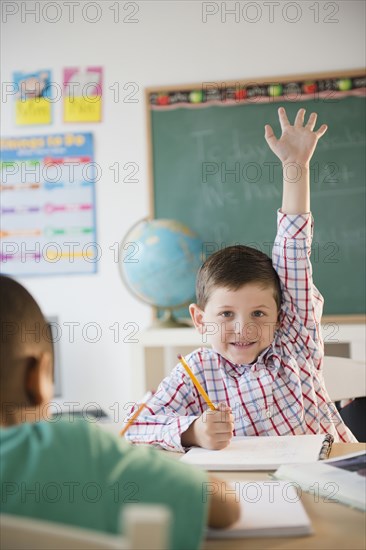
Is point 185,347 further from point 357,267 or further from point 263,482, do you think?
point 263,482

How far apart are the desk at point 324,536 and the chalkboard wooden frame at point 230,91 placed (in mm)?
2424

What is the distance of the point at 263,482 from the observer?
0.97m

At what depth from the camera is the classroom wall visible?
133 inches

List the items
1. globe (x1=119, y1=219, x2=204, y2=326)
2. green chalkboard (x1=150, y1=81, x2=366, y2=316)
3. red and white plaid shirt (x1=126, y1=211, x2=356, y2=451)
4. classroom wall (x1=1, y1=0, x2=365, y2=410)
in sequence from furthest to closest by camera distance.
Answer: classroom wall (x1=1, y1=0, x2=365, y2=410) → green chalkboard (x1=150, y1=81, x2=366, y2=316) → globe (x1=119, y1=219, x2=204, y2=326) → red and white plaid shirt (x1=126, y1=211, x2=356, y2=451)

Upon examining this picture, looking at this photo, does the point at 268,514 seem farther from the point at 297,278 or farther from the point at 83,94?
the point at 83,94

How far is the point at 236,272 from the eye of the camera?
148 centimetres

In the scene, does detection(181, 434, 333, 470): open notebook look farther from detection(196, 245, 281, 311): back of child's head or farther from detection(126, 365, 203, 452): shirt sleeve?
detection(196, 245, 281, 311): back of child's head

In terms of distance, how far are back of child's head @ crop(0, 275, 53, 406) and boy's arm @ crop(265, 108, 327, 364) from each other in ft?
2.61

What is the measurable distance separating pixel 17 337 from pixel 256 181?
8.93 ft

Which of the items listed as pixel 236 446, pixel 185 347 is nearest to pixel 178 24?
pixel 185 347

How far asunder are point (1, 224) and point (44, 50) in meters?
0.91

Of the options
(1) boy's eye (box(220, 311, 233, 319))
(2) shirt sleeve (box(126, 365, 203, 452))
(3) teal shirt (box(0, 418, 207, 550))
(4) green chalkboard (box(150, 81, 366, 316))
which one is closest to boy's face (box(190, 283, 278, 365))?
(1) boy's eye (box(220, 311, 233, 319))

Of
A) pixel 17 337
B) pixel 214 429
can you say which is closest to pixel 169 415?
pixel 214 429

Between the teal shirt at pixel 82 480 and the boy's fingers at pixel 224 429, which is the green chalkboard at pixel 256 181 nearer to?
the boy's fingers at pixel 224 429
